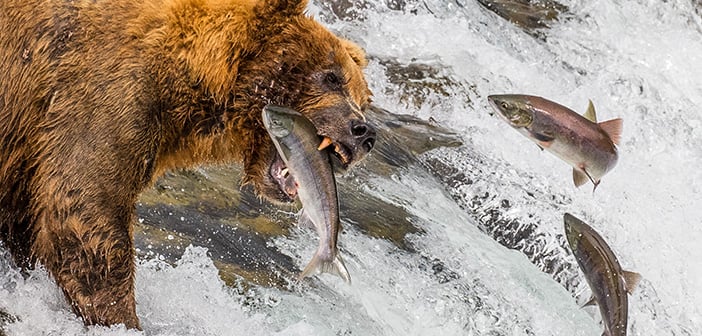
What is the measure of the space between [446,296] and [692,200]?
295cm

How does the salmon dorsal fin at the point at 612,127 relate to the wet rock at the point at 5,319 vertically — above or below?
above

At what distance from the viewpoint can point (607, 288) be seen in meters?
4.66

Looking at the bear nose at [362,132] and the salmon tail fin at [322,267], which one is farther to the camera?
the bear nose at [362,132]

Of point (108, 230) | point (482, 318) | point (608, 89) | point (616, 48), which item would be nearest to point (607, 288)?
point (482, 318)

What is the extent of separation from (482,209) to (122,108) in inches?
143

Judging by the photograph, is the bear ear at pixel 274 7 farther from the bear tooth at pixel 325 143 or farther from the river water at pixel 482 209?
the river water at pixel 482 209

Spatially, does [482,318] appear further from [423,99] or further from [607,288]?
[423,99]

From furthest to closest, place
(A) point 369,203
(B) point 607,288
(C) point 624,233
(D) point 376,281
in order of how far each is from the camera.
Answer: (C) point 624,233, (A) point 369,203, (D) point 376,281, (B) point 607,288

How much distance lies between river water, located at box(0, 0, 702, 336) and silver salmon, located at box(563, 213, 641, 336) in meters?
1.16

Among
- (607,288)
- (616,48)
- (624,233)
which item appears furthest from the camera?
(616,48)

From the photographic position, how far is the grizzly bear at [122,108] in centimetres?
386

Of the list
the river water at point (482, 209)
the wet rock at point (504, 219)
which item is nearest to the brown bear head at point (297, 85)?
the river water at point (482, 209)

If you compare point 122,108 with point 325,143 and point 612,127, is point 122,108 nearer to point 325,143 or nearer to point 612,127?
point 325,143

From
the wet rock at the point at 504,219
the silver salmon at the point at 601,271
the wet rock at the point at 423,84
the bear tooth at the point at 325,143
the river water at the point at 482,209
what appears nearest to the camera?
the bear tooth at the point at 325,143
